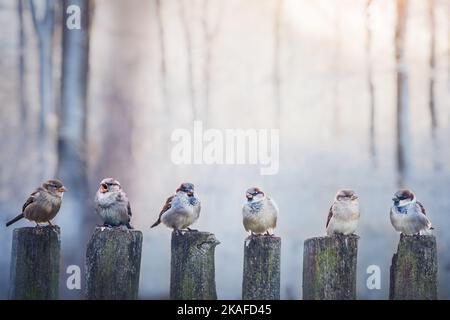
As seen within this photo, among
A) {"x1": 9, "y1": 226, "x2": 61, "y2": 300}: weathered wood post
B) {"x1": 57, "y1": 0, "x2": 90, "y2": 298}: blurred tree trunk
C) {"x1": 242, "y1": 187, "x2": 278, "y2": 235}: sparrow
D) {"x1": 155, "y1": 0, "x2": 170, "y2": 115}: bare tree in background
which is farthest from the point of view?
{"x1": 155, "y1": 0, "x2": 170, "y2": 115}: bare tree in background

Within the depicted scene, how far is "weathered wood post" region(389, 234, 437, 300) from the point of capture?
624cm

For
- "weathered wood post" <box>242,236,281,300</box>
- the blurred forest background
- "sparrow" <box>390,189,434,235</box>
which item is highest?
the blurred forest background

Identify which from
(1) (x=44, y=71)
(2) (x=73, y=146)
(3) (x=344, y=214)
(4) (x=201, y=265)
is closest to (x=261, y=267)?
(4) (x=201, y=265)

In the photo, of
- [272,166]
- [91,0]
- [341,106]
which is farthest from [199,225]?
[91,0]

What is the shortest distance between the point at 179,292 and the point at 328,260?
947mm

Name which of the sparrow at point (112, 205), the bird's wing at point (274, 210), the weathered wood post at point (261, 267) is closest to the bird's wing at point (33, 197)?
the sparrow at point (112, 205)

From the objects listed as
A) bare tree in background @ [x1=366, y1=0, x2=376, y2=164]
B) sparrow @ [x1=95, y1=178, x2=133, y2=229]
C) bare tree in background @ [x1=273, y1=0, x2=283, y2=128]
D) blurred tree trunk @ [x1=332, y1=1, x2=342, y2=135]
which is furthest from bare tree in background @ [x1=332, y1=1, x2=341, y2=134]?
sparrow @ [x1=95, y1=178, x2=133, y2=229]

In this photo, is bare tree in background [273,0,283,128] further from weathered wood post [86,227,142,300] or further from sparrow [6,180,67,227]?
weathered wood post [86,227,142,300]

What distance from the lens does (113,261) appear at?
6.14 m

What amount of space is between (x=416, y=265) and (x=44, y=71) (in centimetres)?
336

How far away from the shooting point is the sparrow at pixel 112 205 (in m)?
7.21

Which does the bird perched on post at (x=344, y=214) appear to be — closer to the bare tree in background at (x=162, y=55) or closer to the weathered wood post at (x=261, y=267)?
the weathered wood post at (x=261, y=267)

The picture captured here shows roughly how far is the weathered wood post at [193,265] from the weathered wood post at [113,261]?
244mm

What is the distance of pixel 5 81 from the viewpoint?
7914mm
